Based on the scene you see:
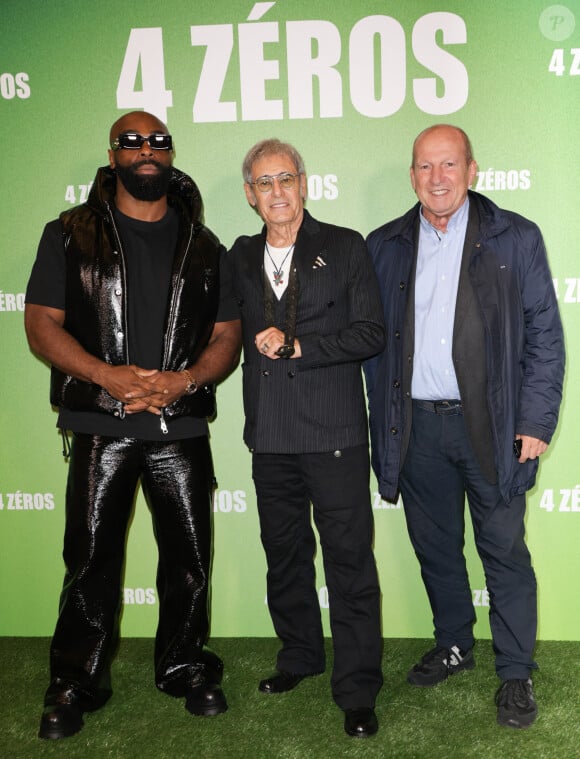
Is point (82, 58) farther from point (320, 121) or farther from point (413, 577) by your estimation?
point (413, 577)

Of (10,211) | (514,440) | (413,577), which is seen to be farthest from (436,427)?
→ (10,211)

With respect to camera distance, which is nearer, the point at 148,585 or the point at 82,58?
the point at 82,58

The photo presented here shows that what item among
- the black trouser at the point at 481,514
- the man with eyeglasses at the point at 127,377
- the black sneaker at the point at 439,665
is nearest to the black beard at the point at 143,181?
the man with eyeglasses at the point at 127,377

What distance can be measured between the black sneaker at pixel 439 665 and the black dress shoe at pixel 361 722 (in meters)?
0.37

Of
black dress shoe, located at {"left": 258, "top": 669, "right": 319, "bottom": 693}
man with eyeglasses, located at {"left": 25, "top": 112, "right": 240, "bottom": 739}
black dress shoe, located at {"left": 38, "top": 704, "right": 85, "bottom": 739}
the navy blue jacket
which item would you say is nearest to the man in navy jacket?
the navy blue jacket

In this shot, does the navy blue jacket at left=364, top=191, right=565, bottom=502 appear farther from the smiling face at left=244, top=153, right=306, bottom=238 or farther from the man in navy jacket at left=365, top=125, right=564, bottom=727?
the smiling face at left=244, top=153, right=306, bottom=238

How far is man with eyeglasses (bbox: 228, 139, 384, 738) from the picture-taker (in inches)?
111

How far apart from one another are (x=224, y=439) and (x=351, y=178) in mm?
1266

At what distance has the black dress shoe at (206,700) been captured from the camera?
9.86ft

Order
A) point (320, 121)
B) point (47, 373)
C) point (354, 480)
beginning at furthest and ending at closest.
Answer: point (47, 373) → point (320, 121) → point (354, 480)

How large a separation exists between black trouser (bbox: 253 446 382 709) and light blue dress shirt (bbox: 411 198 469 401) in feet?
1.12

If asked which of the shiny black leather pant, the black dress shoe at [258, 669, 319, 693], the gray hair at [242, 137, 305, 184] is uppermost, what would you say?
the gray hair at [242, 137, 305, 184]

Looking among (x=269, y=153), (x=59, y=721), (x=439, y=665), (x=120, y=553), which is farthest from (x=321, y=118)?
(x=59, y=721)

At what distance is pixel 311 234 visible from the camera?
2.89 metres
